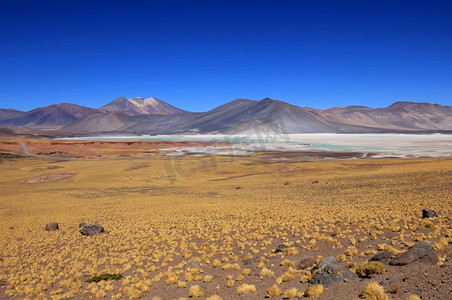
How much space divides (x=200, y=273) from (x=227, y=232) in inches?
197

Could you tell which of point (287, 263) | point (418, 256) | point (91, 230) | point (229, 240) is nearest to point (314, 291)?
point (287, 263)

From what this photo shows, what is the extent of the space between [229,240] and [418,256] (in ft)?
25.0

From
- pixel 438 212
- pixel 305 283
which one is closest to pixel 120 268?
pixel 305 283

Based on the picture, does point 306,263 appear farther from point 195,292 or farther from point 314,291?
point 195,292

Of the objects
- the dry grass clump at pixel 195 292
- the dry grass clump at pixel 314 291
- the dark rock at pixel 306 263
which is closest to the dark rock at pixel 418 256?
the dark rock at pixel 306 263

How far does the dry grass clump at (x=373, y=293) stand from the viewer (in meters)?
6.38

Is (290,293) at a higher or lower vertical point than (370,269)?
lower

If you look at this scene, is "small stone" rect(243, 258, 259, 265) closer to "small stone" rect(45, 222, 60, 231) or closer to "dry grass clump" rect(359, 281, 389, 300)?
"dry grass clump" rect(359, 281, 389, 300)

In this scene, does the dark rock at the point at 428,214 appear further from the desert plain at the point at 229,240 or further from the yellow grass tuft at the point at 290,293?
the yellow grass tuft at the point at 290,293

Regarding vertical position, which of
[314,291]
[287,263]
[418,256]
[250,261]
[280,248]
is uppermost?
[418,256]

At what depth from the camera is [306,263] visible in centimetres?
990

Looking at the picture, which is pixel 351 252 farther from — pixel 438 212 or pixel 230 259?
pixel 438 212

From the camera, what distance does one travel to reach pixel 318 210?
19219 millimetres

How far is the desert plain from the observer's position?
333 inches
